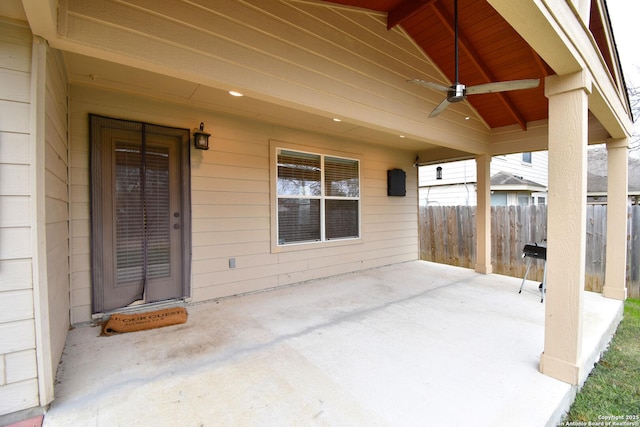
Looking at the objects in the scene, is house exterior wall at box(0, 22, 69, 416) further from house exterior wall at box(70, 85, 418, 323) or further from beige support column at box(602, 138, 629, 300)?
beige support column at box(602, 138, 629, 300)

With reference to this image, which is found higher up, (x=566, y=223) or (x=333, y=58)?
(x=333, y=58)

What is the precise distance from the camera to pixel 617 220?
3.83m

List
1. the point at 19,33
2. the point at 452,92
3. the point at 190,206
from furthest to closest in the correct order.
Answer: the point at 190,206, the point at 452,92, the point at 19,33

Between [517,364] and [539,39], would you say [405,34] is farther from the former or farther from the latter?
[517,364]

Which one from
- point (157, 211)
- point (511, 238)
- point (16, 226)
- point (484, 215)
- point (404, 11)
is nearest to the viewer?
point (16, 226)

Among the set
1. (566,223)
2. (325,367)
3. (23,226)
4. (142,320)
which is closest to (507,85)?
(566,223)

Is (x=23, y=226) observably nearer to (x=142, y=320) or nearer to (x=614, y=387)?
(x=142, y=320)

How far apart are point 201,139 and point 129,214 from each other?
46.3 inches

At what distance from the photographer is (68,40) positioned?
1636 millimetres

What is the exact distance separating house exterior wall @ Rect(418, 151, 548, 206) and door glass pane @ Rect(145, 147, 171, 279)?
7.25 meters

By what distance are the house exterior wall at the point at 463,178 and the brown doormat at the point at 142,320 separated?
7621mm

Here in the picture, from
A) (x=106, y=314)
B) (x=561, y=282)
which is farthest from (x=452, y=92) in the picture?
(x=106, y=314)

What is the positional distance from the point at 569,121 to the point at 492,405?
199 cm

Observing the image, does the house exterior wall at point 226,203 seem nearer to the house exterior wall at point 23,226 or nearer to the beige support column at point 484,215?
the house exterior wall at point 23,226
